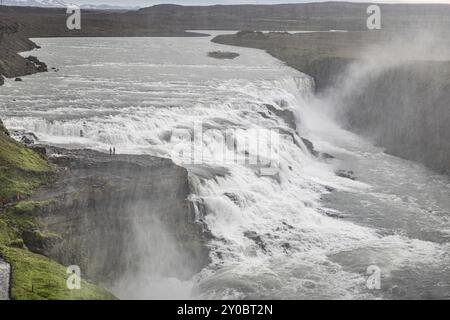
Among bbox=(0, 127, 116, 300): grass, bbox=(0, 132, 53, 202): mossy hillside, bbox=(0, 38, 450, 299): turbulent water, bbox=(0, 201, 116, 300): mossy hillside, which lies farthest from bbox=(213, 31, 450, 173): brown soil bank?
bbox=(0, 201, 116, 300): mossy hillside

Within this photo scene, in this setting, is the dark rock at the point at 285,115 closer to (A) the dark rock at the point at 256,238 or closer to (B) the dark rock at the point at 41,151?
(A) the dark rock at the point at 256,238

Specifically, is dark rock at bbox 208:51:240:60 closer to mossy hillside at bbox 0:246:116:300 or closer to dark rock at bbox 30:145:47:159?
dark rock at bbox 30:145:47:159

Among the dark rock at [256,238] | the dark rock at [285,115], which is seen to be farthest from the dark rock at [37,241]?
the dark rock at [285,115]

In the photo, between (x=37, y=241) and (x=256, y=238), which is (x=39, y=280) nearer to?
(x=37, y=241)

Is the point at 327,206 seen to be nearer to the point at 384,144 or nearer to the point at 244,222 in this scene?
the point at 244,222

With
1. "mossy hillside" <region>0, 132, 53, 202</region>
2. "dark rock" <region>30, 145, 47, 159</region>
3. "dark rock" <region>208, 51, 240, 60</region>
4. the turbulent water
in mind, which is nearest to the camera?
"mossy hillside" <region>0, 132, 53, 202</region>

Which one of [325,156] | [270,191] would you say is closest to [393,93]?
[325,156]

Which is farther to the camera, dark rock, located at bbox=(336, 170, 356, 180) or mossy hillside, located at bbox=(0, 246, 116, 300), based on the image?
dark rock, located at bbox=(336, 170, 356, 180)
